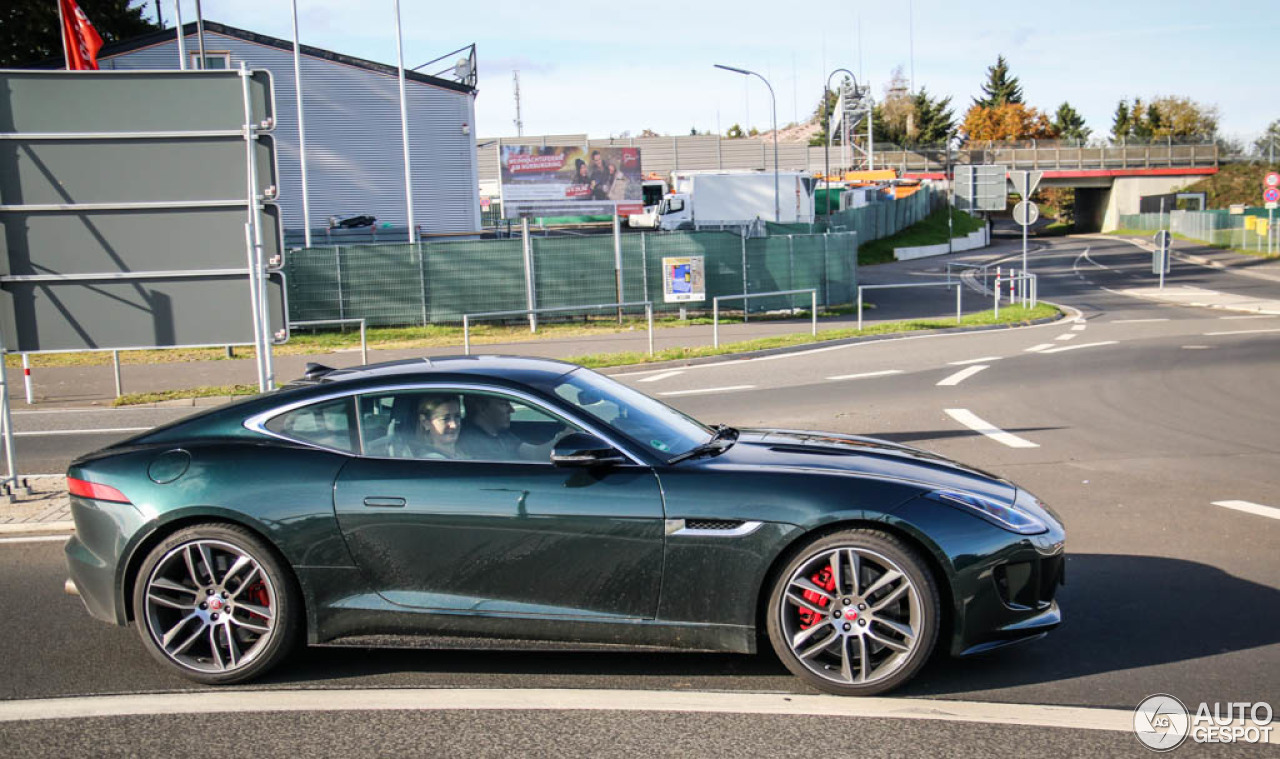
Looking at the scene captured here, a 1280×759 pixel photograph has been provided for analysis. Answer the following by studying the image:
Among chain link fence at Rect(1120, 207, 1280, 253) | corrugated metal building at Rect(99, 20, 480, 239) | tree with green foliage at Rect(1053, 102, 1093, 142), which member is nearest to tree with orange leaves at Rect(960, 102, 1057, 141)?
tree with green foliage at Rect(1053, 102, 1093, 142)

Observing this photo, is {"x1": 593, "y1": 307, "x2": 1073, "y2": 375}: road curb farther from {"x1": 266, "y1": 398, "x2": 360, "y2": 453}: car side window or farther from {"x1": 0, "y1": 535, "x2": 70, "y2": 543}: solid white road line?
{"x1": 266, "y1": 398, "x2": 360, "y2": 453}: car side window

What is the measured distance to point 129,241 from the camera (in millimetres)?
9320

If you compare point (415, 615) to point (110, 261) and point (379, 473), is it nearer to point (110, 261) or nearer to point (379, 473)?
point (379, 473)

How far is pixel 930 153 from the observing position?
10019 centimetres

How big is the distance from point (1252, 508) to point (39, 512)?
29.6 feet

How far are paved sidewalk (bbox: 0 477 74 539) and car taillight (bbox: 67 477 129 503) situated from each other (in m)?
2.66

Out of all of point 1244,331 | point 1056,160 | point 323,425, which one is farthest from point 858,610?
point 1056,160

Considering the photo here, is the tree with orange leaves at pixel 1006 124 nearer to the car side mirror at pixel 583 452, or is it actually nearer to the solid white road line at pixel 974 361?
the solid white road line at pixel 974 361

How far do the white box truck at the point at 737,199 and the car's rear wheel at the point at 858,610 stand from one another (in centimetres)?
4248

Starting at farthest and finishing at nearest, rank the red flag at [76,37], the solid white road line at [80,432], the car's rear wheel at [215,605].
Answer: the red flag at [76,37], the solid white road line at [80,432], the car's rear wheel at [215,605]

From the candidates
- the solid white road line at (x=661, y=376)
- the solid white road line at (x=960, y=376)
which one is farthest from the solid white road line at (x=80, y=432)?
the solid white road line at (x=960, y=376)

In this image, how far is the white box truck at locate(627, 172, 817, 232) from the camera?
46750mm

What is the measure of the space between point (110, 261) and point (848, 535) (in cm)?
728

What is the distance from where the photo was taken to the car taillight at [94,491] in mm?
4930
